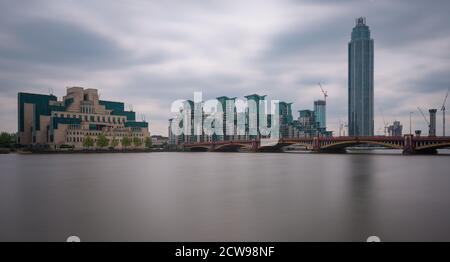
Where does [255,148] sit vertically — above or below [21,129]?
below

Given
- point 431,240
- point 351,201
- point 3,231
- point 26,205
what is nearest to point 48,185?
point 26,205

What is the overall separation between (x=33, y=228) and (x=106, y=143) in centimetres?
13238

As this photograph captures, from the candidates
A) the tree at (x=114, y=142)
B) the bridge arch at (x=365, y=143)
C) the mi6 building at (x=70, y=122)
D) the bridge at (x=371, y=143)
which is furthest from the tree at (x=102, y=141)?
the bridge arch at (x=365, y=143)

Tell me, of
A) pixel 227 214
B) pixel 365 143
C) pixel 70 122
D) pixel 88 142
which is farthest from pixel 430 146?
pixel 70 122

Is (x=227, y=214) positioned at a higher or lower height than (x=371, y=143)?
lower

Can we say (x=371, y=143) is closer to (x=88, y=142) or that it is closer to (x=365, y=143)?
(x=365, y=143)

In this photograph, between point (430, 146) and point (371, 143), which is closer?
point (430, 146)

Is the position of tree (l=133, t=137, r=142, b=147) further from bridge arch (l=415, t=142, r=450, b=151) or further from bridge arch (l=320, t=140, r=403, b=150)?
bridge arch (l=415, t=142, r=450, b=151)

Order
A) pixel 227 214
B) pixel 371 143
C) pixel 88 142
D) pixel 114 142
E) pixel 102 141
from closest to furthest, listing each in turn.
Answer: pixel 227 214 → pixel 371 143 → pixel 88 142 → pixel 102 141 → pixel 114 142

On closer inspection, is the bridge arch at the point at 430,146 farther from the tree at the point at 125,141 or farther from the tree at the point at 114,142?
the tree at the point at 114,142

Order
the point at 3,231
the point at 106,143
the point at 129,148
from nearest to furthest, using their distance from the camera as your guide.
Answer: the point at 3,231, the point at 106,143, the point at 129,148

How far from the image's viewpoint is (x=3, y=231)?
14.1m

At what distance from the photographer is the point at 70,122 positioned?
457 feet
